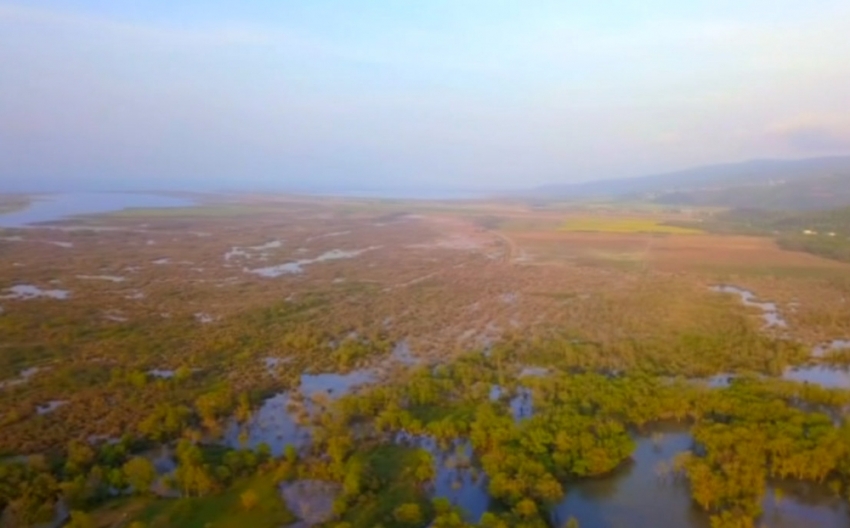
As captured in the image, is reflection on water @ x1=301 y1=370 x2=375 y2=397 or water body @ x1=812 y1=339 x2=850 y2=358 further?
water body @ x1=812 y1=339 x2=850 y2=358

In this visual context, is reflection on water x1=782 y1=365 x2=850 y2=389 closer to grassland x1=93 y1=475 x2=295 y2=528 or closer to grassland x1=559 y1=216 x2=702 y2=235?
grassland x1=93 y1=475 x2=295 y2=528

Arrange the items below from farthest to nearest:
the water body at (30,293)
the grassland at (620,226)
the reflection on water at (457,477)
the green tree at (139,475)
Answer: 1. the grassland at (620,226)
2. the water body at (30,293)
3. the green tree at (139,475)
4. the reflection on water at (457,477)

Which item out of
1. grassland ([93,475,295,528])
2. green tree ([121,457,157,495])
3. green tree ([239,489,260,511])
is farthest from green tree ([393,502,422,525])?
green tree ([121,457,157,495])

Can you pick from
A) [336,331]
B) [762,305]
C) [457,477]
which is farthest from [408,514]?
[762,305]

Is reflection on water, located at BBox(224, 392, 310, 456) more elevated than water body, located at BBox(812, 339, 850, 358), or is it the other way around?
water body, located at BBox(812, 339, 850, 358)

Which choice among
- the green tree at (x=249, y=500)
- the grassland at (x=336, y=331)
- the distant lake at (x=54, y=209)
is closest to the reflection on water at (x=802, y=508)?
the grassland at (x=336, y=331)

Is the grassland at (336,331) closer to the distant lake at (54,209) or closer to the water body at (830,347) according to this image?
the water body at (830,347)

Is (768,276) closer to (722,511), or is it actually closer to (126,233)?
(722,511)

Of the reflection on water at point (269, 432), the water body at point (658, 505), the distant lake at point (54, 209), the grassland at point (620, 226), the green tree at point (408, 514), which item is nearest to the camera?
the green tree at point (408, 514)
